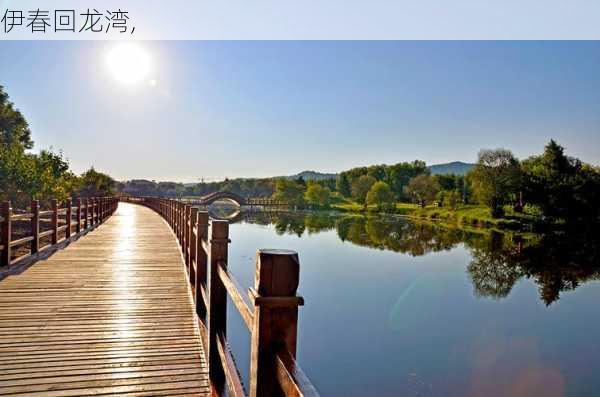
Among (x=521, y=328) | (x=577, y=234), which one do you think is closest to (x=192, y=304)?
(x=521, y=328)

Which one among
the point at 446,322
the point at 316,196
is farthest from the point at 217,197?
the point at 446,322

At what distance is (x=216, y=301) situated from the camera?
3277mm

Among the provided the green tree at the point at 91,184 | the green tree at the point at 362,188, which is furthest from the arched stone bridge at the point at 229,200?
the green tree at the point at 362,188

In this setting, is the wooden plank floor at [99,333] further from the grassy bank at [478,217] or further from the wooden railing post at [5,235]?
the grassy bank at [478,217]

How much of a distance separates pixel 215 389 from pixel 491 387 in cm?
849

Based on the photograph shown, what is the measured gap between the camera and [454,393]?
28.7 ft

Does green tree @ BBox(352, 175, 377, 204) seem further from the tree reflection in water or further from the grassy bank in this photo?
the tree reflection in water

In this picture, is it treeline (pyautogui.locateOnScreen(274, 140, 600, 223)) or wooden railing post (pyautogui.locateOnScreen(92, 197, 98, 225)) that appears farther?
treeline (pyautogui.locateOnScreen(274, 140, 600, 223))

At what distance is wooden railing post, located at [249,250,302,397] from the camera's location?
148 centimetres

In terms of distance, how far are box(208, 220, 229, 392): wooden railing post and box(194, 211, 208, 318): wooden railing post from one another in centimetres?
118

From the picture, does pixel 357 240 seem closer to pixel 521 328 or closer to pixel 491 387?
pixel 521 328

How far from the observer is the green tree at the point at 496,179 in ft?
141

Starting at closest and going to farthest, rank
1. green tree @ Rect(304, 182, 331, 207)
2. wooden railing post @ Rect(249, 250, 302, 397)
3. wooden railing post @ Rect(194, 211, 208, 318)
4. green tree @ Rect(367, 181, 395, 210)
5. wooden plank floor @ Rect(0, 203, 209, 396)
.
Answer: wooden railing post @ Rect(249, 250, 302, 397) < wooden plank floor @ Rect(0, 203, 209, 396) < wooden railing post @ Rect(194, 211, 208, 318) < green tree @ Rect(367, 181, 395, 210) < green tree @ Rect(304, 182, 331, 207)

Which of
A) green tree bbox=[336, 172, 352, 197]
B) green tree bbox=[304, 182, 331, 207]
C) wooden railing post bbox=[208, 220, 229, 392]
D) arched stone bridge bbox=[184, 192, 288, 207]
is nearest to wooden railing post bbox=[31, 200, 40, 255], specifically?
wooden railing post bbox=[208, 220, 229, 392]
